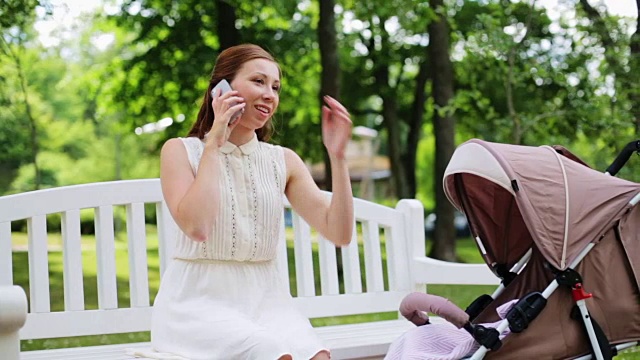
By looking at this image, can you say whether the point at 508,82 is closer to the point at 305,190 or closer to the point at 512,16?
the point at 512,16

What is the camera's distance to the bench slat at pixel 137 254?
4.20 meters

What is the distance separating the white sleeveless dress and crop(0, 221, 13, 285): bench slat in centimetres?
94

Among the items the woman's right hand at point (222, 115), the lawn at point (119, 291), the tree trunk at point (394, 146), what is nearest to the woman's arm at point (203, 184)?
the woman's right hand at point (222, 115)

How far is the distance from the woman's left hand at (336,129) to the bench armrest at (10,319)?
111 centimetres

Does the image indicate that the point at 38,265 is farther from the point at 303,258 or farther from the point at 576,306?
the point at 576,306

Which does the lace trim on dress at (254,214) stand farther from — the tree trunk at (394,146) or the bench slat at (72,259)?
the tree trunk at (394,146)

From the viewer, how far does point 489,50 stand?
927 centimetres

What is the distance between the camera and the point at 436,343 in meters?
3.66

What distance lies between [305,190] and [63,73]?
33878mm

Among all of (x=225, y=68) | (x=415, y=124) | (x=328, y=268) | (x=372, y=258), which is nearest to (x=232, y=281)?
(x=225, y=68)

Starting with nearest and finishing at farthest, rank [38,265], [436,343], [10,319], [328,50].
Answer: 1. [10,319]
2. [436,343]
3. [38,265]
4. [328,50]

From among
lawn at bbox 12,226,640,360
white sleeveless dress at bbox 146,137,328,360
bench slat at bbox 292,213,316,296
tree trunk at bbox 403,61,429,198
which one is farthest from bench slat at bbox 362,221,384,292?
tree trunk at bbox 403,61,429,198

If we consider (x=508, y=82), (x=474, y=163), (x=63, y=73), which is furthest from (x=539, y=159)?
(x=63, y=73)

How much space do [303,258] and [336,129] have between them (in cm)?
160
